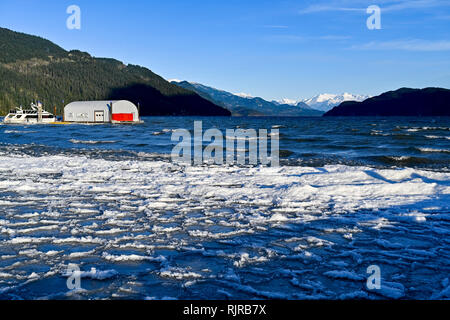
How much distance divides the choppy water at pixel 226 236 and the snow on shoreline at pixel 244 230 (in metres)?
0.03

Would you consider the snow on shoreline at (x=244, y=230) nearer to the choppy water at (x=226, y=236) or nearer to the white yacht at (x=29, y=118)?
the choppy water at (x=226, y=236)

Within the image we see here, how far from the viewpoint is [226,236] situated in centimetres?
683

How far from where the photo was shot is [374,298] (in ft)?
14.5

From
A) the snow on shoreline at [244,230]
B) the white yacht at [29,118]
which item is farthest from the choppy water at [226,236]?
the white yacht at [29,118]

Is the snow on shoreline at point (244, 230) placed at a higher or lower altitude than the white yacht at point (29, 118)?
lower

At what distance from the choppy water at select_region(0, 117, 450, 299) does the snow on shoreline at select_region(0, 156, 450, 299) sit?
0.09 feet

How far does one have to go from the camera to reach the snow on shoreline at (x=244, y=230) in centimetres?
501

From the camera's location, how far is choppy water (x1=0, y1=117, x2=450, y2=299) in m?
4.75

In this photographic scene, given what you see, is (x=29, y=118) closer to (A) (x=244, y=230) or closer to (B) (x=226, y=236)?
(A) (x=244, y=230)

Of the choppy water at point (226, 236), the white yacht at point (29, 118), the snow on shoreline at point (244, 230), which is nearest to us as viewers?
the choppy water at point (226, 236)

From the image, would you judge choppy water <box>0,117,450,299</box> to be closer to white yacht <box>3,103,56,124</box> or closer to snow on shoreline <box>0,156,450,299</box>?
snow on shoreline <box>0,156,450,299</box>

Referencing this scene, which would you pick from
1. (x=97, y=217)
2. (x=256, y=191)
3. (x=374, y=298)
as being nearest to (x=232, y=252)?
(x=374, y=298)

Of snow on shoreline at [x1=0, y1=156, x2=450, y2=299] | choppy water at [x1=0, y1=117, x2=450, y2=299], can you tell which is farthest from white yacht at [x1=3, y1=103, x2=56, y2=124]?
choppy water at [x1=0, y1=117, x2=450, y2=299]

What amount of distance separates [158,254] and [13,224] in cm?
345
